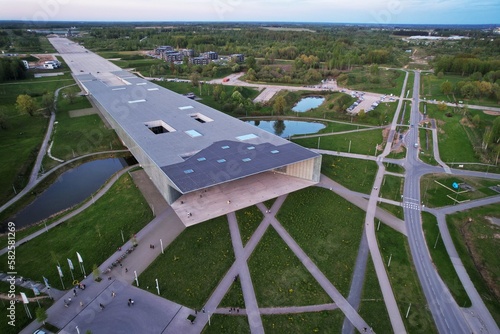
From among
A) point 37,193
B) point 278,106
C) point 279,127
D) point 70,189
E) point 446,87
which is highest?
point 446,87

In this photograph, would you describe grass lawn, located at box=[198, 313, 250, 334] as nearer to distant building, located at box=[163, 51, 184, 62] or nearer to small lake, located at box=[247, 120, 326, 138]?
small lake, located at box=[247, 120, 326, 138]

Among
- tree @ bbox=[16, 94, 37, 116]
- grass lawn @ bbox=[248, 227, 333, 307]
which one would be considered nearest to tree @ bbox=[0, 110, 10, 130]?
tree @ bbox=[16, 94, 37, 116]

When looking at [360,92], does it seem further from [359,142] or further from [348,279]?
[348,279]

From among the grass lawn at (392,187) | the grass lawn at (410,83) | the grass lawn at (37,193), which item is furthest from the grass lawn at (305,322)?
the grass lawn at (410,83)

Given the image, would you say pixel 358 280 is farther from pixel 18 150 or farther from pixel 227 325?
pixel 18 150

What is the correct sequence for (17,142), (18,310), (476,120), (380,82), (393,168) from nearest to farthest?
(18,310), (393,168), (17,142), (476,120), (380,82)

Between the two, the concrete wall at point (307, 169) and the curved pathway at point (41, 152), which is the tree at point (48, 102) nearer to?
the curved pathway at point (41, 152)

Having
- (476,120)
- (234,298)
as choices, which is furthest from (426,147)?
(234,298)

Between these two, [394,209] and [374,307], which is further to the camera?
[394,209]
